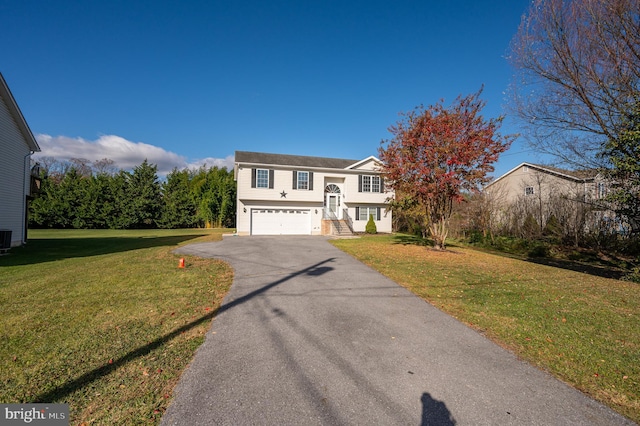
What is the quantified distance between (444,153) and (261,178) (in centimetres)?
1266

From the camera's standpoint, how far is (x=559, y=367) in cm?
331

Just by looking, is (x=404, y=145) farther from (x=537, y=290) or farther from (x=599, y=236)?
(x=599, y=236)

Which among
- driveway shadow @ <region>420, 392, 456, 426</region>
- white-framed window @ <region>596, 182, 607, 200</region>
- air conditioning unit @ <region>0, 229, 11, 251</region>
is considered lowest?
driveway shadow @ <region>420, 392, 456, 426</region>

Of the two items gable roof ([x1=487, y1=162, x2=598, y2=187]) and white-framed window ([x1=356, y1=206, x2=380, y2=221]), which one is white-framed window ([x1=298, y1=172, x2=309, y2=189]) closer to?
white-framed window ([x1=356, y1=206, x2=380, y2=221])

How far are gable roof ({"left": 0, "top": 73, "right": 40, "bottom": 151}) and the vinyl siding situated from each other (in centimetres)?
14

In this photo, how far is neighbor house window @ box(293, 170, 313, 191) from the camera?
21.1 m

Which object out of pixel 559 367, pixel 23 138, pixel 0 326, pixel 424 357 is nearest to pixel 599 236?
pixel 559 367

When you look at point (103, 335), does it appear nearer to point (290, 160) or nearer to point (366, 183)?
point (290, 160)

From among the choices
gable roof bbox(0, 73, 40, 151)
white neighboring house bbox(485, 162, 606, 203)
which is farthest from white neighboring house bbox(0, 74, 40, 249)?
white neighboring house bbox(485, 162, 606, 203)


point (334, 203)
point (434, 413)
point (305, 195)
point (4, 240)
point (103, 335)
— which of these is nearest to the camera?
point (434, 413)

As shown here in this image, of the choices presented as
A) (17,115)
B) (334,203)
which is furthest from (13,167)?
(334,203)

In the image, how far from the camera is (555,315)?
5070mm

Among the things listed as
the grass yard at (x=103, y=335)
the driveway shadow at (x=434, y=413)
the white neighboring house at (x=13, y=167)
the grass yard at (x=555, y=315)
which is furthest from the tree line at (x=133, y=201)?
the driveway shadow at (x=434, y=413)

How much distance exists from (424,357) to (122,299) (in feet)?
18.2
